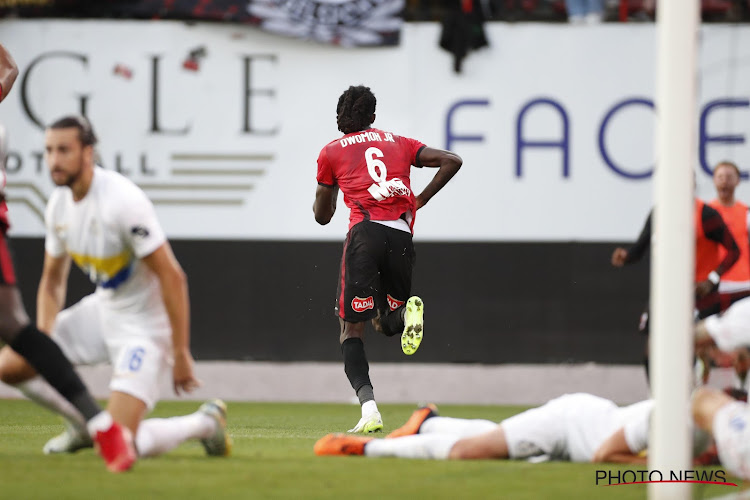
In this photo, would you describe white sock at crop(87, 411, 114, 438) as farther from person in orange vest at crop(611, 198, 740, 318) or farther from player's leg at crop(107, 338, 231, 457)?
person in orange vest at crop(611, 198, 740, 318)

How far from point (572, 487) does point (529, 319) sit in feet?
25.2

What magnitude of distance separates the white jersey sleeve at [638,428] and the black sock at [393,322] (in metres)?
3.10

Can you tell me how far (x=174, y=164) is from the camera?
41.8ft

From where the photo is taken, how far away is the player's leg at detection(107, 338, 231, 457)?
557 centimetres

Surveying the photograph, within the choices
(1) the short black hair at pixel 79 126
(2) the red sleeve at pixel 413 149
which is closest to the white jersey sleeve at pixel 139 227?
(1) the short black hair at pixel 79 126

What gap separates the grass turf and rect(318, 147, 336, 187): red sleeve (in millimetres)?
2221

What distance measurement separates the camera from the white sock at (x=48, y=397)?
590cm

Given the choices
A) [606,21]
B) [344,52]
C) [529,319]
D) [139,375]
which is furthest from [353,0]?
[139,375]

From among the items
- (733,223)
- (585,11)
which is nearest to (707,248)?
(733,223)

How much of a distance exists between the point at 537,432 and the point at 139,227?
1.97 m

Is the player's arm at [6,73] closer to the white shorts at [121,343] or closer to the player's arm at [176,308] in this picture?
the white shorts at [121,343]

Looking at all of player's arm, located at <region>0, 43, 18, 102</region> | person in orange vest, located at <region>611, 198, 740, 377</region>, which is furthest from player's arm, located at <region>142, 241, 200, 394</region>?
person in orange vest, located at <region>611, 198, 740, 377</region>

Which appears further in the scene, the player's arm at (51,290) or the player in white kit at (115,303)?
the player's arm at (51,290)

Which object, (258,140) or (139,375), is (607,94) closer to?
(258,140)
